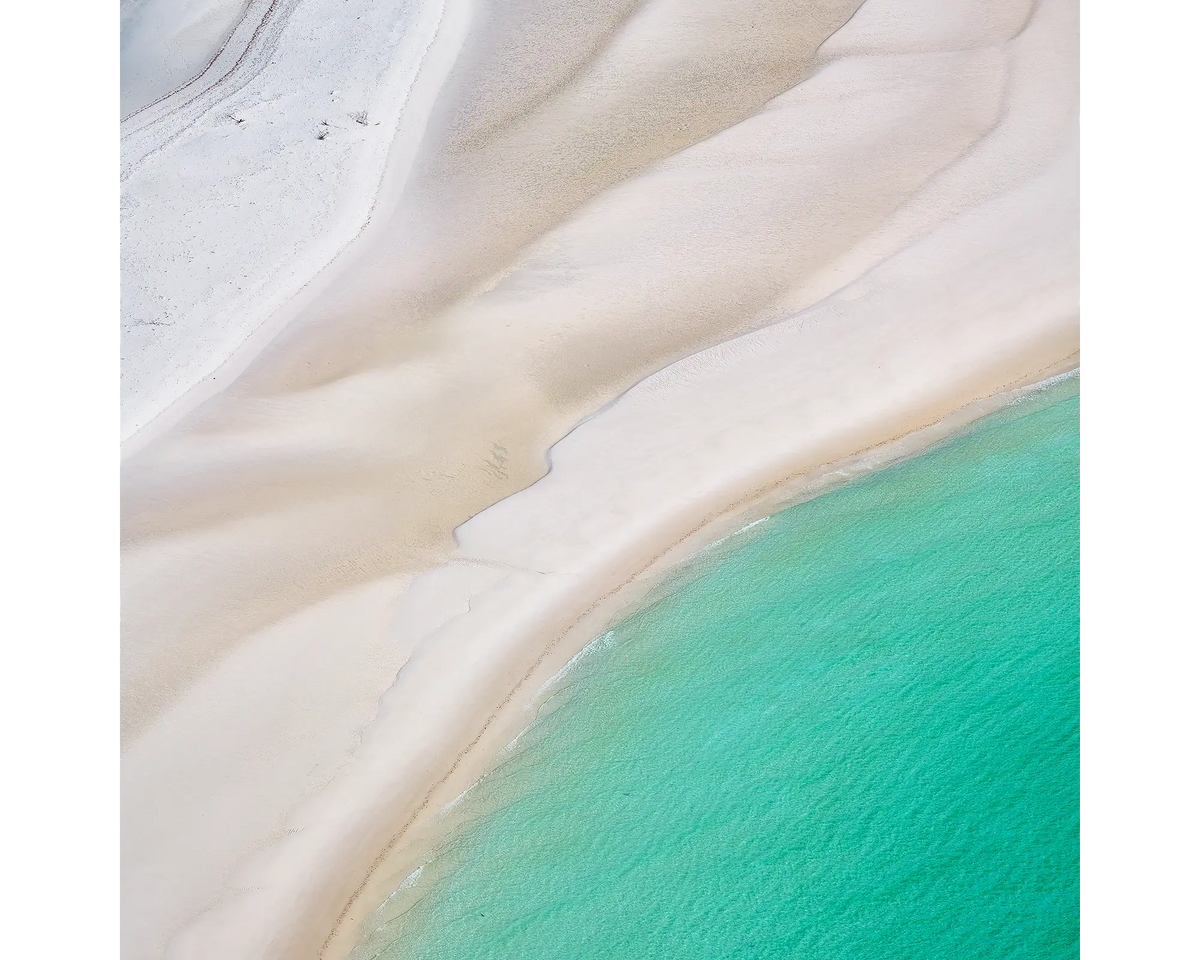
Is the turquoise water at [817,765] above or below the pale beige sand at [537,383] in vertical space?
below

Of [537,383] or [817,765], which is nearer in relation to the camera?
[817,765]

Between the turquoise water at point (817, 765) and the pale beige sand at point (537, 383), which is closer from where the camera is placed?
the turquoise water at point (817, 765)

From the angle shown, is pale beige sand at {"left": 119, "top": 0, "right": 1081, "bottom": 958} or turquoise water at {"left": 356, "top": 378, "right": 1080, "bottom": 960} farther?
pale beige sand at {"left": 119, "top": 0, "right": 1081, "bottom": 958}
